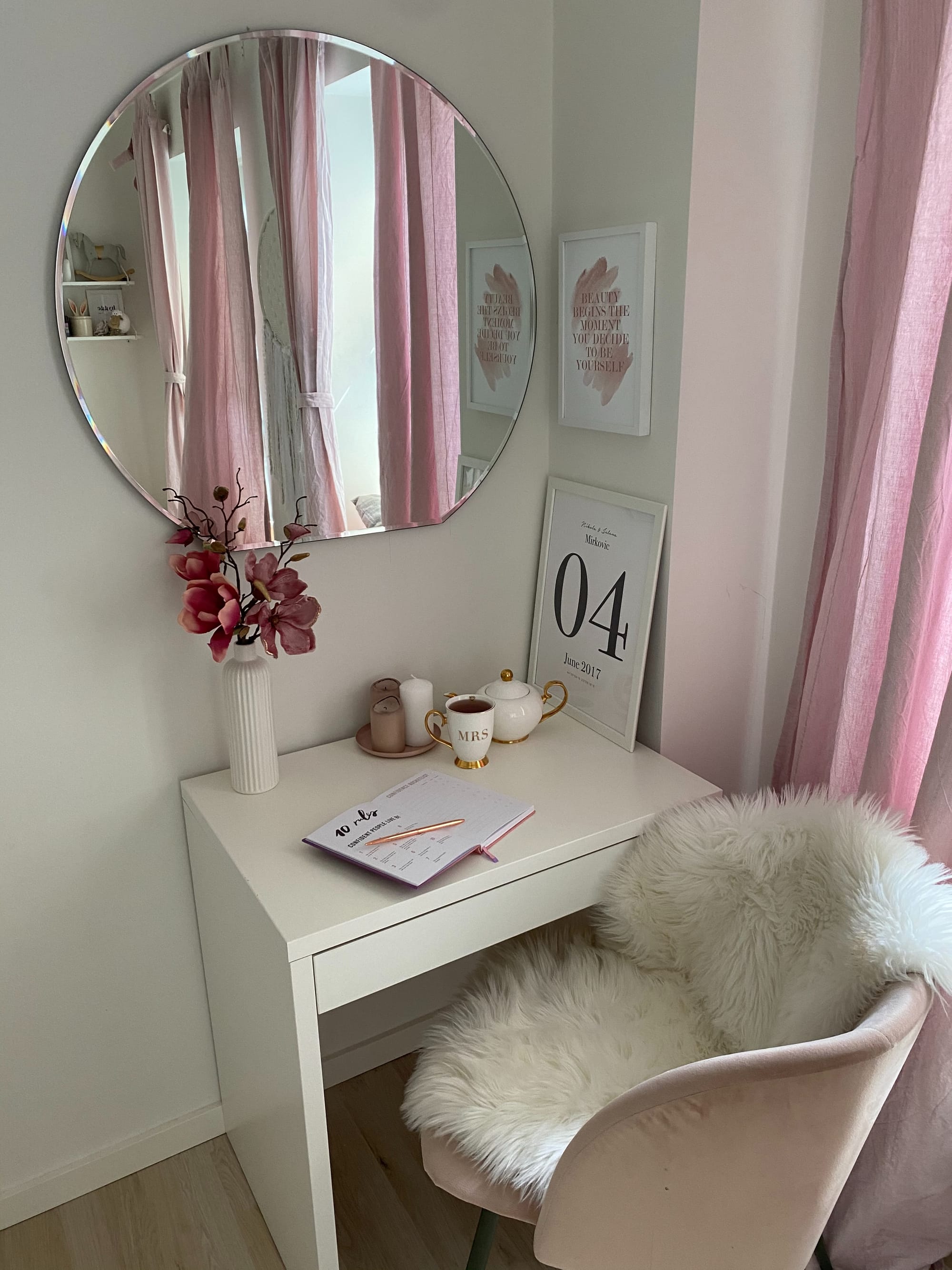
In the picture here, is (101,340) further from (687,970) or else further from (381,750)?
(687,970)

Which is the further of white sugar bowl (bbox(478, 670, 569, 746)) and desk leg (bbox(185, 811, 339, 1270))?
white sugar bowl (bbox(478, 670, 569, 746))

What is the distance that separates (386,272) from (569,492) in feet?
1.61

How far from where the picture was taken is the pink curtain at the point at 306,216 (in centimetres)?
134

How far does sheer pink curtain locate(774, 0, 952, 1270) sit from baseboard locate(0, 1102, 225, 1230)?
107cm

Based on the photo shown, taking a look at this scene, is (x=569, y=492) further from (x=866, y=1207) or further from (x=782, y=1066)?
(x=866, y=1207)

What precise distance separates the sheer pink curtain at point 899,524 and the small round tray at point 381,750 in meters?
0.65

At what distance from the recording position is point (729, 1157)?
93 centimetres

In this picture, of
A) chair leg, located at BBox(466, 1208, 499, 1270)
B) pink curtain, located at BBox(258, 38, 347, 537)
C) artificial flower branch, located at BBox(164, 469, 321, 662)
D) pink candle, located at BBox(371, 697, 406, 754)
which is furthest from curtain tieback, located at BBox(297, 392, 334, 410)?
chair leg, located at BBox(466, 1208, 499, 1270)

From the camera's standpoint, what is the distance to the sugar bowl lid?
160cm

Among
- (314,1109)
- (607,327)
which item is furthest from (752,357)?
(314,1109)

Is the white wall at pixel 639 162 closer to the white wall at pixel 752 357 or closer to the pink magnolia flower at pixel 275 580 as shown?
the white wall at pixel 752 357

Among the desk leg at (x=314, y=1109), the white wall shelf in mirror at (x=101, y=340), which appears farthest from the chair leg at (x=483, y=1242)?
the white wall shelf in mirror at (x=101, y=340)

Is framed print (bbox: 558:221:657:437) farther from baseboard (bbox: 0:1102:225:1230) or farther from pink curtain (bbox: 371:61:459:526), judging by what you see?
baseboard (bbox: 0:1102:225:1230)

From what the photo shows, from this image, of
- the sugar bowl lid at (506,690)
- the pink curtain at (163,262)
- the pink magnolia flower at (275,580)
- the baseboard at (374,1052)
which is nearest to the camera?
the pink curtain at (163,262)
